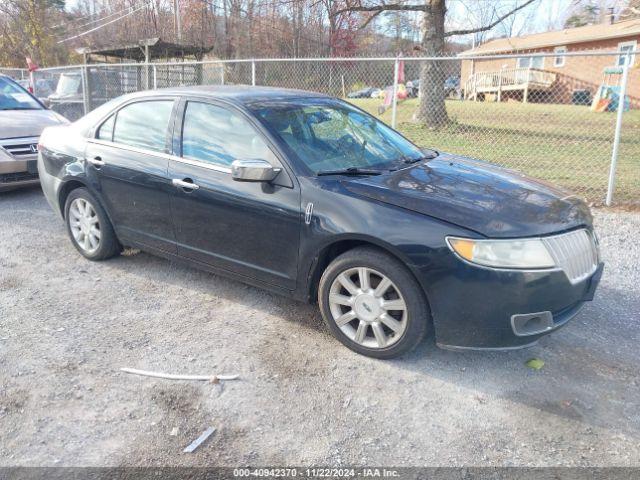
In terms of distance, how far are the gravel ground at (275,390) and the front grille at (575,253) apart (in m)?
0.61

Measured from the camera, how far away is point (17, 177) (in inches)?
285

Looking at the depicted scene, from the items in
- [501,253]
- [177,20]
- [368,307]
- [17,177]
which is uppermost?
[177,20]

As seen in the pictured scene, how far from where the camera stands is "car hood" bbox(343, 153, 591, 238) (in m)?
3.08

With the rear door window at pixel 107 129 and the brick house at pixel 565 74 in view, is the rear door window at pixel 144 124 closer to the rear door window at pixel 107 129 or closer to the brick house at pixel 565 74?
the rear door window at pixel 107 129

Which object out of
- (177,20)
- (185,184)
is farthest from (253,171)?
(177,20)

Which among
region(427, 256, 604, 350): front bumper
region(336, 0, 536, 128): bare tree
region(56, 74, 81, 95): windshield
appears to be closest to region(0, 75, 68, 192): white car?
region(56, 74, 81, 95): windshield

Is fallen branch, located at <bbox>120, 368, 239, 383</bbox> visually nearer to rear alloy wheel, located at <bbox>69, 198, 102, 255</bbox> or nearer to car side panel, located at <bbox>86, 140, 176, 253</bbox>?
car side panel, located at <bbox>86, 140, 176, 253</bbox>

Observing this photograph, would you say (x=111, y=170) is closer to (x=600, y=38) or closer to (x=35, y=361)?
(x=35, y=361)

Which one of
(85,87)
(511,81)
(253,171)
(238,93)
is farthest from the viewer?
(511,81)

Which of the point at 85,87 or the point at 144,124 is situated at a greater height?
the point at 85,87

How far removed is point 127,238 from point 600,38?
1267 inches

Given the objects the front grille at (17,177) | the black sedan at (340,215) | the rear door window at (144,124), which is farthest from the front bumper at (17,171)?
the rear door window at (144,124)

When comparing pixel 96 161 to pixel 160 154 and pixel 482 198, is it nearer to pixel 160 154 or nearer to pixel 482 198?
pixel 160 154

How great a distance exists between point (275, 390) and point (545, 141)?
37.8 ft
